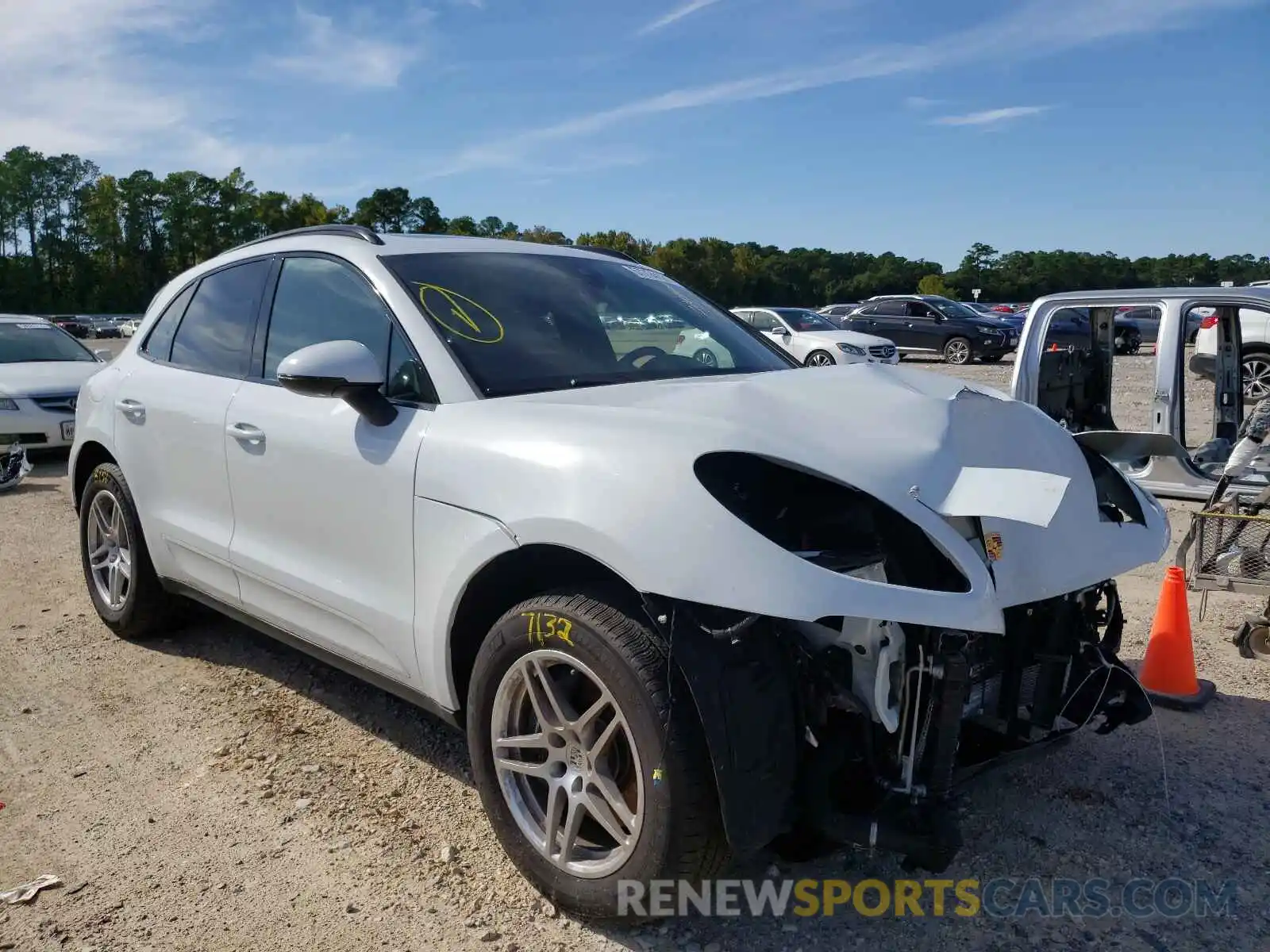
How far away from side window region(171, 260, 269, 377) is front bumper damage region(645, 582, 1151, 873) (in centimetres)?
237

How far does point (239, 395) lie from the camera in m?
3.63

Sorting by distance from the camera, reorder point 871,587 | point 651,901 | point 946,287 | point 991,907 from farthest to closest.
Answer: point 946,287 < point 991,907 < point 651,901 < point 871,587

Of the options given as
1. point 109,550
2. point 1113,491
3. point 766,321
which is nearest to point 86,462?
point 109,550

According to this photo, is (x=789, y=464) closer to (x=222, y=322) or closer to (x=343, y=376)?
(x=343, y=376)

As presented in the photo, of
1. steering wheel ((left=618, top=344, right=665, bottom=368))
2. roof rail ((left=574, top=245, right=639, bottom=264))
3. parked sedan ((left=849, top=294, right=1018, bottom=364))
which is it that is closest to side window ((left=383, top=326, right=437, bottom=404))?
steering wheel ((left=618, top=344, right=665, bottom=368))

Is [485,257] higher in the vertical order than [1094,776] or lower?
higher

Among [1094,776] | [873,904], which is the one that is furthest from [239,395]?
[1094,776]

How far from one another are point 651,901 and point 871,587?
94 centimetres

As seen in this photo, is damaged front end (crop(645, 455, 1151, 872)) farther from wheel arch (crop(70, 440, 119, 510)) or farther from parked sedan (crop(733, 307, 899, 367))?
parked sedan (crop(733, 307, 899, 367))

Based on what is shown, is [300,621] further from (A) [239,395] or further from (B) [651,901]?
(B) [651,901]

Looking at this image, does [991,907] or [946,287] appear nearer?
[991,907]

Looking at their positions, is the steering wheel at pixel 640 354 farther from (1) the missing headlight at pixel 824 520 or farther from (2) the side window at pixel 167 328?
(2) the side window at pixel 167 328

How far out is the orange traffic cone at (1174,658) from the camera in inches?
152

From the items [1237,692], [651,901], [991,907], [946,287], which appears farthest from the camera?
[946,287]
